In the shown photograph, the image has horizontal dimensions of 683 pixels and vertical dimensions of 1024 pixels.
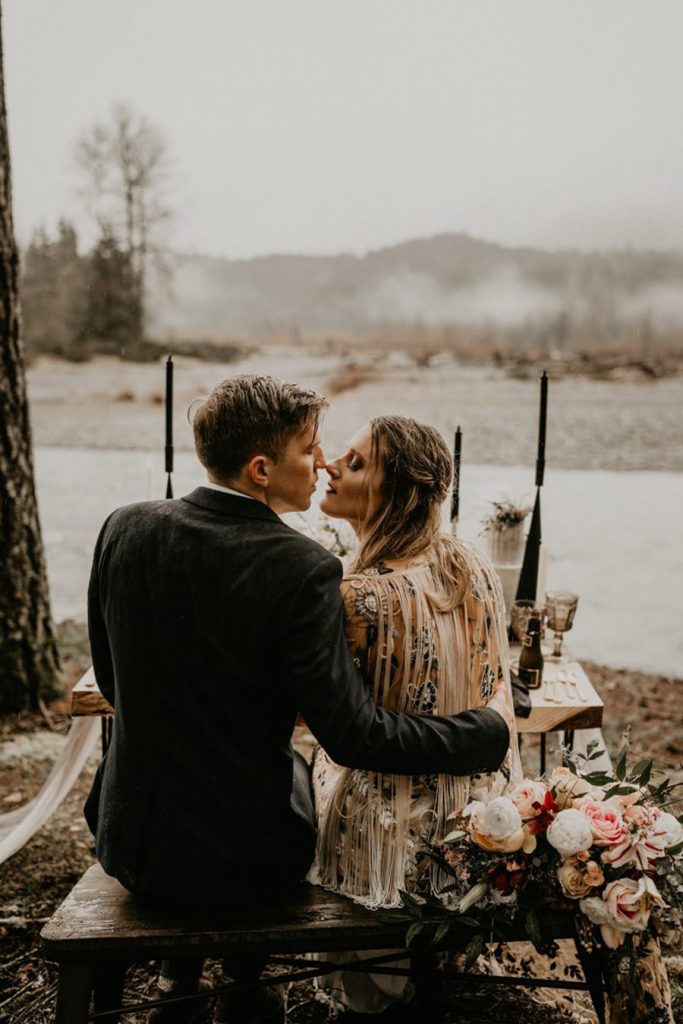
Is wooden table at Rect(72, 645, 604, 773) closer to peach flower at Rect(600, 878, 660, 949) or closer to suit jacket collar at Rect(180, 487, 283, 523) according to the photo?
peach flower at Rect(600, 878, 660, 949)

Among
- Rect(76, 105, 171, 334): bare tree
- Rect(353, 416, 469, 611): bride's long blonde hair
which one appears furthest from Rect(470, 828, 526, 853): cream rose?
Rect(76, 105, 171, 334): bare tree

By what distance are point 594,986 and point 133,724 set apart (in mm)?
1045

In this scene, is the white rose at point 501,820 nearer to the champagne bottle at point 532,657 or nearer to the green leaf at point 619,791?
the green leaf at point 619,791

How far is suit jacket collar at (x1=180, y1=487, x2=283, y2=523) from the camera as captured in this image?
142 centimetres

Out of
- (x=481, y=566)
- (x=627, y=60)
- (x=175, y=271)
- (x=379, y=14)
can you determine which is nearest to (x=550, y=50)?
(x=627, y=60)

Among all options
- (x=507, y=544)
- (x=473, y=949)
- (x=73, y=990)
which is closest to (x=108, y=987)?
(x=73, y=990)

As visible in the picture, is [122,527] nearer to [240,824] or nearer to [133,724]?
[133,724]

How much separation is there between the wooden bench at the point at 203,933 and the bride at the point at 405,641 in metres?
0.07

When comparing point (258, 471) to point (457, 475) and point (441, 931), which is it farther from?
point (457, 475)

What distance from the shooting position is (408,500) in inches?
65.7

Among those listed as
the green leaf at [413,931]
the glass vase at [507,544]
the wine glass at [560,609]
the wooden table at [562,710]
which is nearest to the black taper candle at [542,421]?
the glass vase at [507,544]

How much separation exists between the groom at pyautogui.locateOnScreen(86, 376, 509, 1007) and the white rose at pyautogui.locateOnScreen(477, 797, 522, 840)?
112mm

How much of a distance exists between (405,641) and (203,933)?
627 millimetres

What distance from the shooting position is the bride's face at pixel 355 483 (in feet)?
5.55
